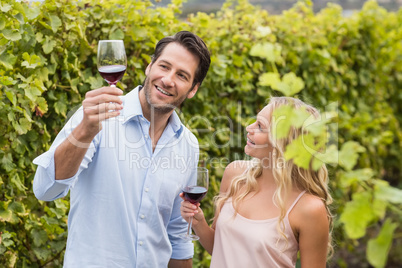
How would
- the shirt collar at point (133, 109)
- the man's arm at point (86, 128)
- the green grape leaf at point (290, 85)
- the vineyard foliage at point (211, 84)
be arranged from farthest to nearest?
the shirt collar at point (133, 109)
the man's arm at point (86, 128)
the vineyard foliage at point (211, 84)
the green grape leaf at point (290, 85)

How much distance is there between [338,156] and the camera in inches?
33.0

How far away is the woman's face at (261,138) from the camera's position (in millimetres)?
2355

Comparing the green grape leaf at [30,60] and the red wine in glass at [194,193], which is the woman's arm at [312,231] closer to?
the red wine in glass at [194,193]

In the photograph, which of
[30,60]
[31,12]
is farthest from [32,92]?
[31,12]

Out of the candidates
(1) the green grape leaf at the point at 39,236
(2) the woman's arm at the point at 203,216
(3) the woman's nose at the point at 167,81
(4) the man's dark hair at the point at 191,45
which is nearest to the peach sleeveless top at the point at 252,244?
(2) the woman's arm at the point at 203,216

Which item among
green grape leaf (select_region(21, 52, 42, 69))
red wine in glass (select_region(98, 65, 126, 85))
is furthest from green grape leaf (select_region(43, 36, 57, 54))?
red wine in glass (select_region(98, 65, 126, 85))

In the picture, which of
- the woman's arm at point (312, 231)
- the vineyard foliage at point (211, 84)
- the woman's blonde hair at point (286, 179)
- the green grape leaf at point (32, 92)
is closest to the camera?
the vineyard foliage at point (211, 84)

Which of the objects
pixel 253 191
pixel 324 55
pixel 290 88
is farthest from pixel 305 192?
pixel 324 55

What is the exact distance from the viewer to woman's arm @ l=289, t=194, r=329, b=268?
2.16 meters

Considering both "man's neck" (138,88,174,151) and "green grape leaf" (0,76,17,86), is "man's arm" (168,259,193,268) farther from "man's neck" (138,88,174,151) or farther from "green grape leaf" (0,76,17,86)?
"green grape leaf" (0,76,17,86)

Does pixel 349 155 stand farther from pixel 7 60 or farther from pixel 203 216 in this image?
pixel 7 60

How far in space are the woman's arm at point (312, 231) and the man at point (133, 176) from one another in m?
0.65

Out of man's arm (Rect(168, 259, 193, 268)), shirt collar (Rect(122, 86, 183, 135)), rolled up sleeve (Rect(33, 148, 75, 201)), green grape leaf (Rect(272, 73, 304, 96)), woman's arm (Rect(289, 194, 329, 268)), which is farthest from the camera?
man's arm (Rect(168, 259, 193, 268))

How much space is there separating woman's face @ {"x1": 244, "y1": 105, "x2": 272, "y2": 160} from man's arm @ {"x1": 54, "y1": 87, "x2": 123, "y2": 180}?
815 millimetres
